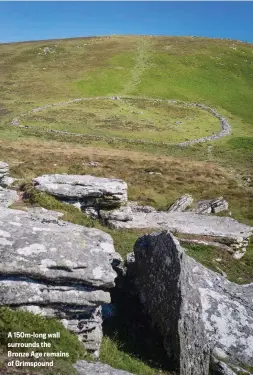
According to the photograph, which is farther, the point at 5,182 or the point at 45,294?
the point at 5,182

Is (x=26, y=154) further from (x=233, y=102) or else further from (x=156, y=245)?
(x=233, y=102)

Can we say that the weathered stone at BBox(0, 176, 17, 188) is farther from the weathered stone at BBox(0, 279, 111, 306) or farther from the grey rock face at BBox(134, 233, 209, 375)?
the weathered stone at BBox(0, 279, 111, 306)

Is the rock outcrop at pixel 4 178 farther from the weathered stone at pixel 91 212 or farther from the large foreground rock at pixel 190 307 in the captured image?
the large foreground rock at pixel 190 307

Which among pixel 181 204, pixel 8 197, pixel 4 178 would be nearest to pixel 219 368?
pixel 8 197

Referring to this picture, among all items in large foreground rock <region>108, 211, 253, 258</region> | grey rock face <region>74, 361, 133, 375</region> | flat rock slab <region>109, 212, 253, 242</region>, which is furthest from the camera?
flat rock slab <region>109, 212, 253, 242</region>

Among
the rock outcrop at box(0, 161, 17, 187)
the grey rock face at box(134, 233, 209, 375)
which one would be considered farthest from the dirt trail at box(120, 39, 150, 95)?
the grey rock face at box(134, 233, 209, 375)

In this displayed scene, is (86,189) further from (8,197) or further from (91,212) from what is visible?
(8,197)
